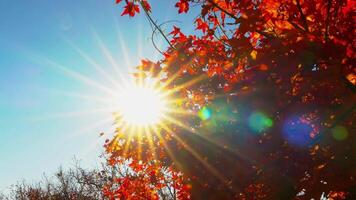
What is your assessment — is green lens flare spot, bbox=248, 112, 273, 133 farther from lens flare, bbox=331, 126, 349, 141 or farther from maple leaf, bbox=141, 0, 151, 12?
maple leaf, bbox=141, 0, 151, 12

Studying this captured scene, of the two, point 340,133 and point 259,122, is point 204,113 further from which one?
point 340,133

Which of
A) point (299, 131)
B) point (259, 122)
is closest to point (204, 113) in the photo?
point (259, 122)

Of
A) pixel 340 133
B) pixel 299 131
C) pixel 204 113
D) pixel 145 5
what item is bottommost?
pixel 340 133

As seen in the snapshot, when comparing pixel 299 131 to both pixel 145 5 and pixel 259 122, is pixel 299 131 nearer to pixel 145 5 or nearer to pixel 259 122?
pixel 259 122

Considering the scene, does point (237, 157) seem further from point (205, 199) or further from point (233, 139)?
point (205, 199)

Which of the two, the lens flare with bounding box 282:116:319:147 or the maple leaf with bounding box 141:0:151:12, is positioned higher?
the maple leaf with bounding box 141:0:151:12

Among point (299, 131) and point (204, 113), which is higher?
point (204, 113)

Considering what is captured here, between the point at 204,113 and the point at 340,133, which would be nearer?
the point at 340,133

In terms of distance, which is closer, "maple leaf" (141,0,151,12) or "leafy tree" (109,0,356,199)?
"leafy tree" (109,0,356,199)

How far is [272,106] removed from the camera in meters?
4.26

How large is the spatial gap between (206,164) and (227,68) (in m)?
1.81

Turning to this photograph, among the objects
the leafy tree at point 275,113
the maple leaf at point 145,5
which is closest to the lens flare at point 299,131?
the leafy tree at point 275,113

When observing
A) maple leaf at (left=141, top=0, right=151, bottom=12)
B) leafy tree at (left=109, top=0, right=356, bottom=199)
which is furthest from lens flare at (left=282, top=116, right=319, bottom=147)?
maple leaf at (left=141, top=0, right=151, bottom=12)

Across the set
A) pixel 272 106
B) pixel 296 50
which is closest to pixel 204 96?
pixel 272 106
